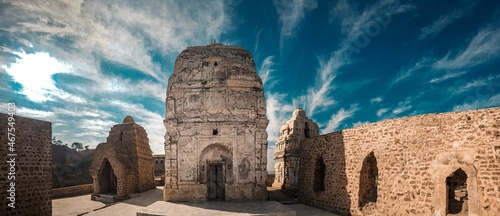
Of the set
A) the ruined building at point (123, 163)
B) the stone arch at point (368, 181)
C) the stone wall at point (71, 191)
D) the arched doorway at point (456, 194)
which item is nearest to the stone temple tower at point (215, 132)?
the stone arch at point (368, 181)

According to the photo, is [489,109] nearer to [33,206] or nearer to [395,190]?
[395,190]

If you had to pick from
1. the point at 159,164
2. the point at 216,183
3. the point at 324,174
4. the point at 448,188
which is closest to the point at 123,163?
→ the point at 216,183

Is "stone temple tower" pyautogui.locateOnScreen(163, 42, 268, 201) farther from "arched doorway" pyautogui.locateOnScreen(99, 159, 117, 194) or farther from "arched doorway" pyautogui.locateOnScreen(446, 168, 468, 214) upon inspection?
"arched doorway" pyautogui.locateOnScreen(99, 159, 117, 194)

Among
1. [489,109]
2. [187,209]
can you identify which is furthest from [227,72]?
[489,109]

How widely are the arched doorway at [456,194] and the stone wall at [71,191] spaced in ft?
68.0

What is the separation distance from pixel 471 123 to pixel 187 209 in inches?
390

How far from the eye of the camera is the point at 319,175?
49.6 feet

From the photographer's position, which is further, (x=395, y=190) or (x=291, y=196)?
(x=291, y=196)

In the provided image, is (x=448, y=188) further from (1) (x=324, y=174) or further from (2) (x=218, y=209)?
(2) (x=218, y=209)

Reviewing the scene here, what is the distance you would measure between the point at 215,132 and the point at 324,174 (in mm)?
6144

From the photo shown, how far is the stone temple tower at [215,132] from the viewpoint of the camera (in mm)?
13375

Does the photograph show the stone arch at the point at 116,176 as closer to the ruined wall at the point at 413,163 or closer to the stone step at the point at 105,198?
the stone step at the point at 105,198

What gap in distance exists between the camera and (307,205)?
14969 millimetres

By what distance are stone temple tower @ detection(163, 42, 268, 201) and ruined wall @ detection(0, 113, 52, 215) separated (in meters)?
4.73
